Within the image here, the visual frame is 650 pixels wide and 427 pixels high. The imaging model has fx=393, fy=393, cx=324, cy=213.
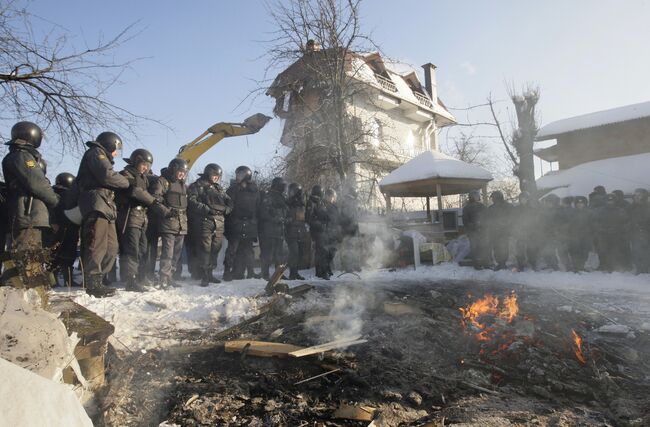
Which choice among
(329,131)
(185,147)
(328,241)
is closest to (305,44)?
(329,131)

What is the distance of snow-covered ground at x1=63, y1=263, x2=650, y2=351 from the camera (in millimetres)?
4637

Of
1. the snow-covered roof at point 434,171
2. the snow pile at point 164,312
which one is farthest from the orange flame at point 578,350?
the snow-covered roof at point 434,171

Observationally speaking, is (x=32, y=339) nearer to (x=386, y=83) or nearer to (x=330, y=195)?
(x=330, y=195)

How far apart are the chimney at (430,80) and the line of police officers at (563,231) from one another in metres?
23.1

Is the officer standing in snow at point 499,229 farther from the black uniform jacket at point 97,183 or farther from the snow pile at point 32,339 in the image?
the snow pile at point 32,339

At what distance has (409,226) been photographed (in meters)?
13.3

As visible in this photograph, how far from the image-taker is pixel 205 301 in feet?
19.3

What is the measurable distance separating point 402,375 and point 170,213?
515 centimetres

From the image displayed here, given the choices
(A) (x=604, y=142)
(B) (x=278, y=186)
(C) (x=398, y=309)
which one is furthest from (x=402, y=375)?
(A) (x=604, y=142)

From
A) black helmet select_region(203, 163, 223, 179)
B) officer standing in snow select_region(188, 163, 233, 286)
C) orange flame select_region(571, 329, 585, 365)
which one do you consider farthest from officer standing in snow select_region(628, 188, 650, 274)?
black helmet select_region(203, 163, 223, 179)

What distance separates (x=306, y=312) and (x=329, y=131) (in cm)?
1077

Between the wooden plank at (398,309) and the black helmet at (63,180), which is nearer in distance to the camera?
the wooden plank at (398,309)

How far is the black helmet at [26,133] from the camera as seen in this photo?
565 centimetres

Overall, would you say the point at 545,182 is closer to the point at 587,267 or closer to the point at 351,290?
the point at 587,267
